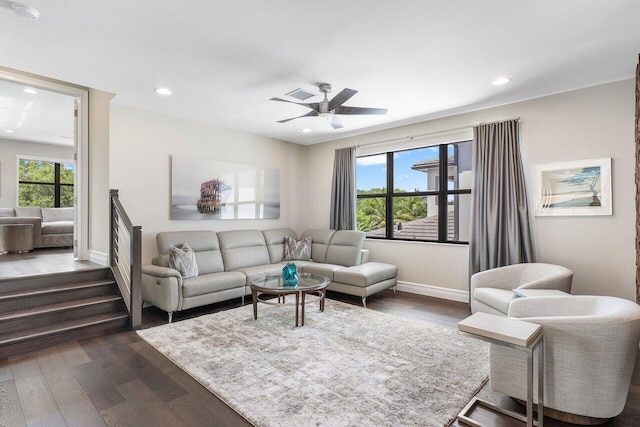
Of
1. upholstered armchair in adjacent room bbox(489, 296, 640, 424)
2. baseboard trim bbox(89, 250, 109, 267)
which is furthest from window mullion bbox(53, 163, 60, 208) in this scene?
upholstered armchair in adjacent room bbox(489, 296, 640, 424)

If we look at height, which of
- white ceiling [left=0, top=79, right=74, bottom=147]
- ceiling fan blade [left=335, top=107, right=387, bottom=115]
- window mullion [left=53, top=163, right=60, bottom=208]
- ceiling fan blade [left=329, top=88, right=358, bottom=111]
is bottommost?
window mullion [left=53, top=163, right=60, bottom=208]

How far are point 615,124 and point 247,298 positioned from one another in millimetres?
4966

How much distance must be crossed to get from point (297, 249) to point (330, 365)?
3145 millimetres

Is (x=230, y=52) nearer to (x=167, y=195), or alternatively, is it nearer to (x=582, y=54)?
(x=167, y=195)

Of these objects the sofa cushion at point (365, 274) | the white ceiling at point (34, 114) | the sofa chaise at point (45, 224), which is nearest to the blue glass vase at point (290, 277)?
the sofa cushion at point (365, 274)

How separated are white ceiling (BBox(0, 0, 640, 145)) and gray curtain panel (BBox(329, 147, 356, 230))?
185 centimetres

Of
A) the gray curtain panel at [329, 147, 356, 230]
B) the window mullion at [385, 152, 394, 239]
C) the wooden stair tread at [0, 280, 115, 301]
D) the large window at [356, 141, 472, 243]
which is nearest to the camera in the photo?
the wooden stair tread at [0, 280, 115, 301]

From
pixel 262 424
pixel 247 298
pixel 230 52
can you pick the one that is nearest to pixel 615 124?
pixel 230 52

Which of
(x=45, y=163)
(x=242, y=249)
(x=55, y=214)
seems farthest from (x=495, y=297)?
(x=45, y=163)

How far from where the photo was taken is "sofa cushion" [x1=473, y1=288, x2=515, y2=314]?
3109 mm

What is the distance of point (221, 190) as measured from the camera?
17.5ft

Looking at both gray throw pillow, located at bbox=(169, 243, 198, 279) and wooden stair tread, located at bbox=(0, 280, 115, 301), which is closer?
wooden stair tread, located at bbox=(0, 280, 115, 301)

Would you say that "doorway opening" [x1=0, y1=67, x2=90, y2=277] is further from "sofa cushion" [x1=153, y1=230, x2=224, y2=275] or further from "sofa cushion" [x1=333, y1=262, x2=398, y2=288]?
"sofa cushion" [x1=333, y1=262, x2=398, y2=288]

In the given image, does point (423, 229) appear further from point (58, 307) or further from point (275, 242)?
point (58, 307)
